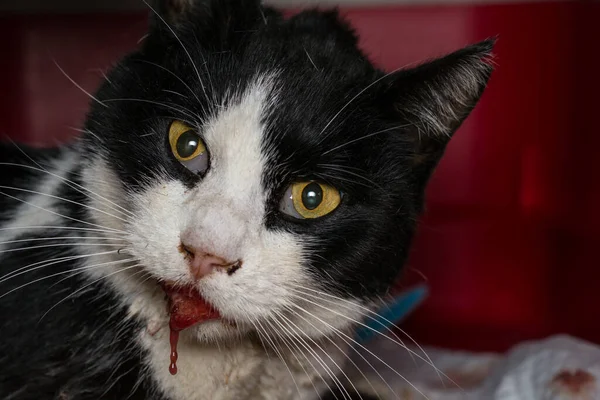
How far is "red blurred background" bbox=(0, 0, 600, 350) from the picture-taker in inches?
69.2

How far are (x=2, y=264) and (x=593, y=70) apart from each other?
136 cm

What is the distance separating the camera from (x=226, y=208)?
820mm

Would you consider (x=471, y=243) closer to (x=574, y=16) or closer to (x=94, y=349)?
(x=574, y=16)

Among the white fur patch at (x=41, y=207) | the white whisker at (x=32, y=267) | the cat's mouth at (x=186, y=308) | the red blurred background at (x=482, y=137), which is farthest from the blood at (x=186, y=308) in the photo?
the red blurred background at (x=482, y=137)

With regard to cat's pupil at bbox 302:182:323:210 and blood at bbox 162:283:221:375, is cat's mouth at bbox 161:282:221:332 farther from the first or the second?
cat's pupil at bbox 302:182:323:210

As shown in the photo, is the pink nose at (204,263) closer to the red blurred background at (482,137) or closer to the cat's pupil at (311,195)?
the cat's pupil at (311,195)

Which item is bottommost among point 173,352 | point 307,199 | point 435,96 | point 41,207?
point 173,352

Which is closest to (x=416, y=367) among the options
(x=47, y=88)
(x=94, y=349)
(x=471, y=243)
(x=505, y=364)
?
(x=505, y=364)

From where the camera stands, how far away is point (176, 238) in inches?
32.0

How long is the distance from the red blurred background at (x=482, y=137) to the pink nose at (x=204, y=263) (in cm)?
102

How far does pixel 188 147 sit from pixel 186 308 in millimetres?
206

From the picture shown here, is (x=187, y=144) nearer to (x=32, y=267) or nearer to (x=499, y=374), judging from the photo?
(x=32, y=267)

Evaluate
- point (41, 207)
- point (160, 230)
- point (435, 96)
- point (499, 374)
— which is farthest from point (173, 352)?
point (499, 374)

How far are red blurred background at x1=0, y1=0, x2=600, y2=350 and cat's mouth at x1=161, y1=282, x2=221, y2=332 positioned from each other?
971 millimetres
